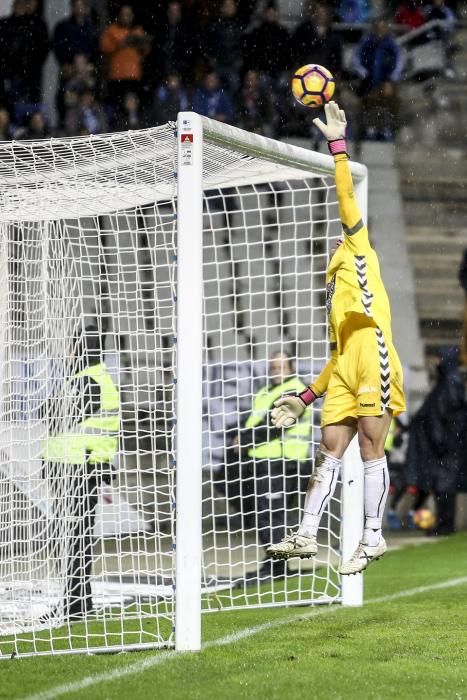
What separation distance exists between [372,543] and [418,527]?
24.2 ft

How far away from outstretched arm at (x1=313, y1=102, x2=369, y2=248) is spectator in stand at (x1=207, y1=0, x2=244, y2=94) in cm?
1055

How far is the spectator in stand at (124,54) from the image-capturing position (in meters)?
16.6

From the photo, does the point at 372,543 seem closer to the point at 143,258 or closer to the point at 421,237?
the point at 143,258

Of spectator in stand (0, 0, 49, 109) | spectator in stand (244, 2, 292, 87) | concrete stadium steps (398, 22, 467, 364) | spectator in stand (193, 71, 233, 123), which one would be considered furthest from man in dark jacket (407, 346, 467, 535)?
spectator in stand (0, 0, 49, 109)

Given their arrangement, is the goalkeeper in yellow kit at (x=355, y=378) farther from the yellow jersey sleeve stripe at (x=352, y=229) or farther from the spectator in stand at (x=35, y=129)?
the spectator in stand at (x=35, y=129)

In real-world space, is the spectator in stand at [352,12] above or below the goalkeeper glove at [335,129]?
above

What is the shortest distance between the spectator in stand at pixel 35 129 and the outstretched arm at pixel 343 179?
30.9 feet

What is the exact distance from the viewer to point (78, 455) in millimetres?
7762

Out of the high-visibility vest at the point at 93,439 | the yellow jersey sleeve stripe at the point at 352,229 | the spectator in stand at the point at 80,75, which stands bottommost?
the high-visibility vest at the point at 93,439

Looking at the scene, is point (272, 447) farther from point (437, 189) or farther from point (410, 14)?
point (410, 14)

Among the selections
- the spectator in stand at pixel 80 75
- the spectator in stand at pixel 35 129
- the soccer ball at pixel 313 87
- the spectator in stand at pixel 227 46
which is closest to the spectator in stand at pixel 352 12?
the spectator in stand at pixel 227 46

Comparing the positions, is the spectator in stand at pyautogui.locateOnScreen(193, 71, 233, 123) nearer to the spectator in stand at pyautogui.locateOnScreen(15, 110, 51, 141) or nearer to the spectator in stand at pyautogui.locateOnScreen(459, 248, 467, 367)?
the spectator in stand at pyautogui.locateOnScreen(15, 110, 51, 141)

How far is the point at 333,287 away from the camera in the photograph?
6.50 m

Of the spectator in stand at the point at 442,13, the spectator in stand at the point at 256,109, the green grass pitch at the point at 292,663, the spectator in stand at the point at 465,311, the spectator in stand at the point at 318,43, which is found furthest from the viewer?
the spectator in stand at the point at 442,13
